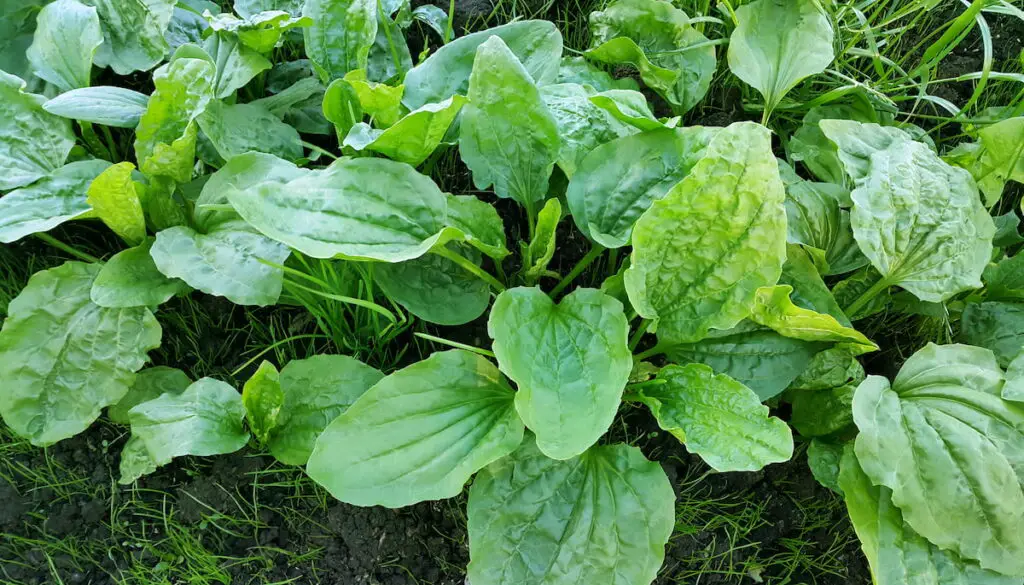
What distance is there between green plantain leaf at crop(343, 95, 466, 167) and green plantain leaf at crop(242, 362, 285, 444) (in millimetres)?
440

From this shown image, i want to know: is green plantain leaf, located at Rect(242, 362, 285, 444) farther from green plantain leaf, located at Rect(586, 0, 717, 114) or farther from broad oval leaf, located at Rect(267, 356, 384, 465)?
green plantain leaf, located at Rect(586, 0, 717, 114)

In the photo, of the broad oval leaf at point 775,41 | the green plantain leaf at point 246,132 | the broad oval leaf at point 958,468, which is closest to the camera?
the broad oval leaf at point 958,468

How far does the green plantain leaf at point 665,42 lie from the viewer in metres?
1.73

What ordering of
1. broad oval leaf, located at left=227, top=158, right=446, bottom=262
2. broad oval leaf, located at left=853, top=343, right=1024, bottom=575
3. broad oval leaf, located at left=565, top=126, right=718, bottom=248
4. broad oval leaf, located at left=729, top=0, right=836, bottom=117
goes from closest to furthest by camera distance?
1. broad oval leaf, located at left=227, top=158, right=446, bottom=262
2. broad oval leaf, located at left=853, top=343, right=1024, bottom=575
3. broad oval leaf, located at left=565, top=126, right=718, bottom=248
4. broad oval leaf, located at left=729, top=0, right=836, bottom=117

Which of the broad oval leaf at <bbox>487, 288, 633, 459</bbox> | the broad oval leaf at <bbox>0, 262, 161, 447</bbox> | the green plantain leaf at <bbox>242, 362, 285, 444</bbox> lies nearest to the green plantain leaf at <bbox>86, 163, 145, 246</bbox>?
the broad oval leaf at <bbox>0, 262, 161, 447</bbox>

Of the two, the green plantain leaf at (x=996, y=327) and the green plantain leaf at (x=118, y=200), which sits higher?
the green plantain leaf at (x=118, y=200)

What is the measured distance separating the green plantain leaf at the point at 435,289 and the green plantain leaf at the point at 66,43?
2.62 ft

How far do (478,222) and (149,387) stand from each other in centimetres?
77

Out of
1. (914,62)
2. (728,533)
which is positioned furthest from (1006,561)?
(914,62)

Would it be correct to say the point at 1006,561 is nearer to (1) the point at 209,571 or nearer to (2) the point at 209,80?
(1) the point at 209,571

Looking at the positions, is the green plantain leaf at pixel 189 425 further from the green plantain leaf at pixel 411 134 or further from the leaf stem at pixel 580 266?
the leaf stem at pixel 580 266

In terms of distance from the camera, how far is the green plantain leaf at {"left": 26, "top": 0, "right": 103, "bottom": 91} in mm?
1594

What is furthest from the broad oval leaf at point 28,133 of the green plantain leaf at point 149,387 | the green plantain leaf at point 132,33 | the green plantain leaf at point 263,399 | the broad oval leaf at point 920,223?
the broad oval leaf at point 920,223

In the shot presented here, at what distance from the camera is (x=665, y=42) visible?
5.82ft
